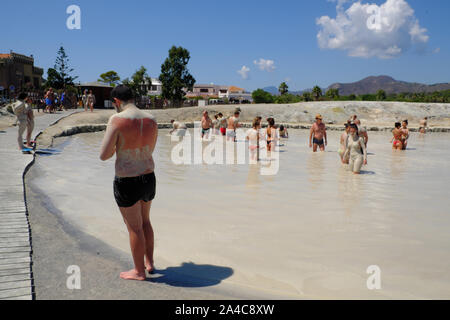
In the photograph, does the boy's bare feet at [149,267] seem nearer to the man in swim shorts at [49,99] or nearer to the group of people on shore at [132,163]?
the group of people on shore at [132,163]

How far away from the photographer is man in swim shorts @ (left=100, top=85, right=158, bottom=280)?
128 inches

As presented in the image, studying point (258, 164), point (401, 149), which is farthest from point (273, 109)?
point (258, 164)

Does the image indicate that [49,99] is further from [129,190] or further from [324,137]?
[129,190]

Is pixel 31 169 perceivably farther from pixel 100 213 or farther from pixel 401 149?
pixel 401 149

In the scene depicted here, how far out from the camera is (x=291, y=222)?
5.80m

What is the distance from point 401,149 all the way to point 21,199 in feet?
48.1

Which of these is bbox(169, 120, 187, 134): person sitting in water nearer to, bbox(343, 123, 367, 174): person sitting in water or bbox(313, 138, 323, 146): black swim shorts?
bbox(313, 138, 323, 146): black swim shorts

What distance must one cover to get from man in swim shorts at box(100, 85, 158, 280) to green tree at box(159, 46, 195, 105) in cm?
4607

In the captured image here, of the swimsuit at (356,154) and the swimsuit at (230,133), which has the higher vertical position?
the swimsuit at (230,133)

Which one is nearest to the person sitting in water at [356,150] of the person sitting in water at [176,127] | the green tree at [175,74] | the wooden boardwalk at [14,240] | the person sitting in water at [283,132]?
the wooden boardwalk at [14,240]

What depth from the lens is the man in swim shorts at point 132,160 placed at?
3258 millimetres

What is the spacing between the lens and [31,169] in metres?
8.90

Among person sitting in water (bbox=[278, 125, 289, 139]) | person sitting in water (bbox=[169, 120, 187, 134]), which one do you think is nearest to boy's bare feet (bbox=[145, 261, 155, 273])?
person sitting in water (bbox=[169, 120, 187, 134])

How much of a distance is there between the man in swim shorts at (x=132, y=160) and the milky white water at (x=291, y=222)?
0.91 metres
